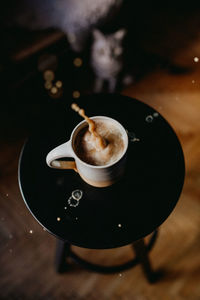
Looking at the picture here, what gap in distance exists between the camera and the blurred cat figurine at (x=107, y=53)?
1.21m

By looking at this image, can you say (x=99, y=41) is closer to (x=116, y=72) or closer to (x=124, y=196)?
(x=116, y=72)

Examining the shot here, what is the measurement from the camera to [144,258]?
859 millimetres

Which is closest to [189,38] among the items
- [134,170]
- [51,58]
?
[51,58]

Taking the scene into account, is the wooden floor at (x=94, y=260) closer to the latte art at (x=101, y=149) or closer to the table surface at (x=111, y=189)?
the table surface at (x=111, y=189)

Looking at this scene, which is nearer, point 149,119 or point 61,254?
point 149,119

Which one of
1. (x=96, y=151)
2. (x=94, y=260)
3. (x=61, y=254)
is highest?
(x=96, y=151)

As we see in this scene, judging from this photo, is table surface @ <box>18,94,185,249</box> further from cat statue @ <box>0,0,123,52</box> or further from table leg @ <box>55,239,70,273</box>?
cat statue @ <box>0,0,123,52</box>

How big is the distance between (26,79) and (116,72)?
0.41m

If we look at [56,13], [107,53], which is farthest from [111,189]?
[56,13]

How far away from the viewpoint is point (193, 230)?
1.03 m

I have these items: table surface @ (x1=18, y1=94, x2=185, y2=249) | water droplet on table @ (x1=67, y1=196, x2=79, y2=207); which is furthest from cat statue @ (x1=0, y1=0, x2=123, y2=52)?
water droplet on table @ (x1=67, y1=196, x2=79, y2=207)

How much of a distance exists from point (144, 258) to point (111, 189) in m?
0.31

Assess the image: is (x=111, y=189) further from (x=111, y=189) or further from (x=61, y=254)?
(x=61, y=254)

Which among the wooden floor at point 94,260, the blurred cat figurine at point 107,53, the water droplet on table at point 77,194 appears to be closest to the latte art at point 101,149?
the water droplet on table at point 77,194
